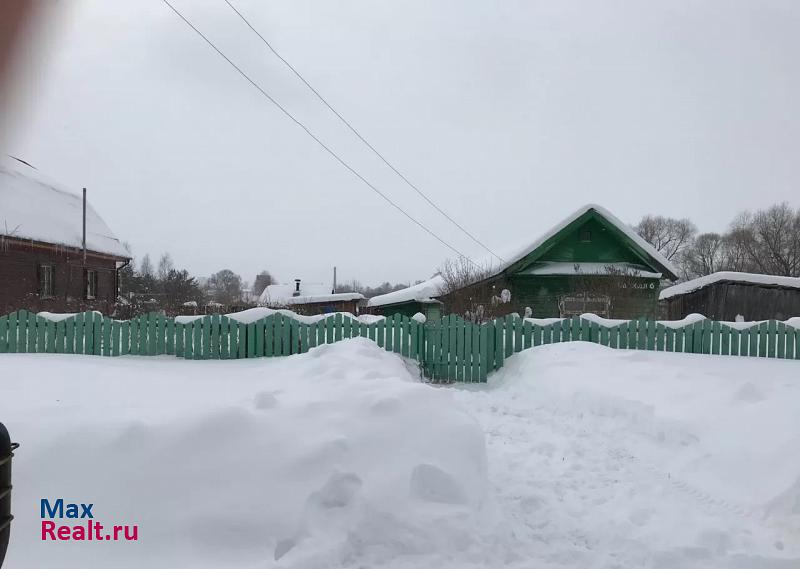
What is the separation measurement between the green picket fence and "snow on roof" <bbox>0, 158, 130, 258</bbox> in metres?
9.33

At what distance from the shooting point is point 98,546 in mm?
2645

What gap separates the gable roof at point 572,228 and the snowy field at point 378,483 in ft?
37.0

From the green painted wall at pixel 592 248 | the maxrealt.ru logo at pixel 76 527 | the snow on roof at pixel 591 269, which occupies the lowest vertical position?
the maxrealt.ru logo at pixel 76 527

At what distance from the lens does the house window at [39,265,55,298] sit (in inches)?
732

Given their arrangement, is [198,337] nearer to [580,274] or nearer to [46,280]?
[580,274]

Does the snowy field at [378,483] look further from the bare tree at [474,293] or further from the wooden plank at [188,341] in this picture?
the bare tree at [474,293]

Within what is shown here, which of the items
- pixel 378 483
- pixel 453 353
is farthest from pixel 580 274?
pixel 378 483

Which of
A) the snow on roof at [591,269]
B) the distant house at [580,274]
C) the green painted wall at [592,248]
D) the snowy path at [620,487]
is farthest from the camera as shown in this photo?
the green painted wall at [592,248]

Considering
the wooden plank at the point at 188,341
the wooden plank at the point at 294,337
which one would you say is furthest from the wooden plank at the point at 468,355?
the wooden plank at the point at 188,341

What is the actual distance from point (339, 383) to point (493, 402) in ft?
11.1

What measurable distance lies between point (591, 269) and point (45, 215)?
21745 millimetres

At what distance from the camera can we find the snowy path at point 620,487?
2.96 meters

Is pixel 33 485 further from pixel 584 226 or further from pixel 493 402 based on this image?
pixel 584 226

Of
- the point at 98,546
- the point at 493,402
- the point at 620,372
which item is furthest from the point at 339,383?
the point at 620,372
